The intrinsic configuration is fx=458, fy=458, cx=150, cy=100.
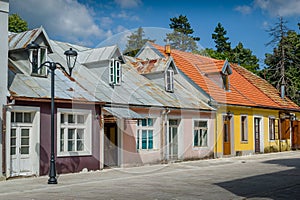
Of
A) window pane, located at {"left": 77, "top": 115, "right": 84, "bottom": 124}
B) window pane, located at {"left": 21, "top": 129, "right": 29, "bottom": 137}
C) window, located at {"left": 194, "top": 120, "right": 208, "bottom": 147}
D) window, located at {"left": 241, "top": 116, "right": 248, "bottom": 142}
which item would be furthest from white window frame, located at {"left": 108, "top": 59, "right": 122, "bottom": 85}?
window, located at {"left": 241, "top": 116, "right": 248, "bottom": 142}

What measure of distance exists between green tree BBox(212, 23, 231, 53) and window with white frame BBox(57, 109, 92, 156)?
1724 inches

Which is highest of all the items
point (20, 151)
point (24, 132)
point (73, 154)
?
point (24, 132)

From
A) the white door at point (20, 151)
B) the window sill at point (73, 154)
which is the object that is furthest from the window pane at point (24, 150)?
the window sill at point (73, 154)

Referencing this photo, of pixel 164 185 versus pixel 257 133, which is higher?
pixel 257 133

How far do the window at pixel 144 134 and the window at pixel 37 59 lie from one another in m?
5.29

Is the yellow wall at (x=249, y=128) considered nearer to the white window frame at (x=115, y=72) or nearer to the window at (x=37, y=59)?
the white window frame at (x=115, y=72)

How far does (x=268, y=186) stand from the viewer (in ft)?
42.8

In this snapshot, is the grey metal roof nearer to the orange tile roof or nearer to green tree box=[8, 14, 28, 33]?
the orange tile roof

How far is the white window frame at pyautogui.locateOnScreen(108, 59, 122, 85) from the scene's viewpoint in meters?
20.8

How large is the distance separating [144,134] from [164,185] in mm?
7535

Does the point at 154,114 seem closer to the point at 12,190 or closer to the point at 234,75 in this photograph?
the point at 12,190

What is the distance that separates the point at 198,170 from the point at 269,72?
2619 cm

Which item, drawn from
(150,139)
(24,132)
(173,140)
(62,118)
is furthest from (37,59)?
(173,140)

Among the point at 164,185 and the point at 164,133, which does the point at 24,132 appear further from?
the point at 164,133
